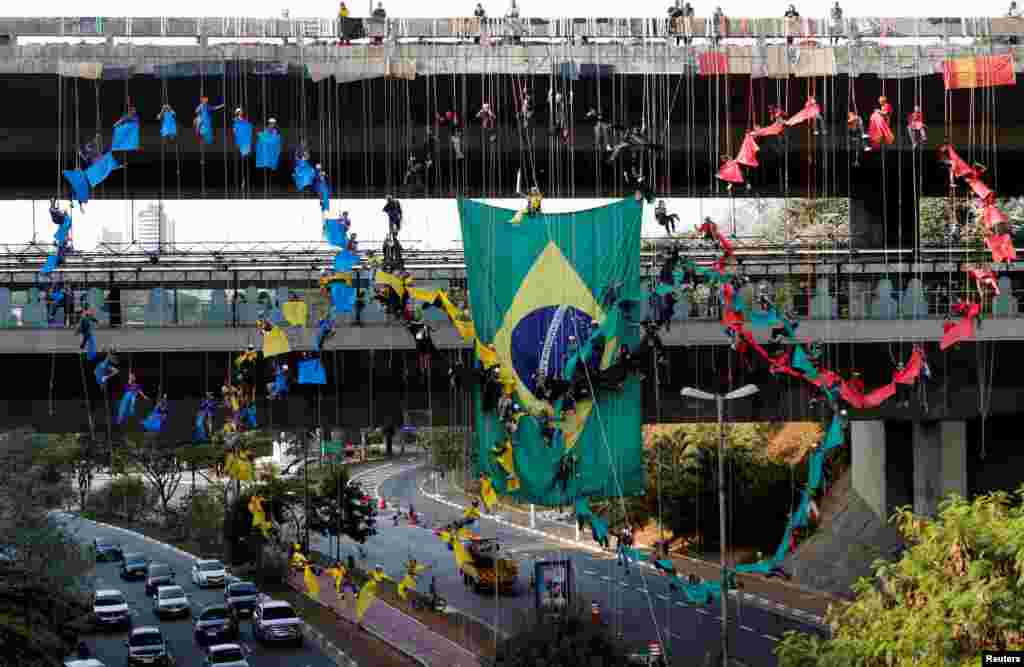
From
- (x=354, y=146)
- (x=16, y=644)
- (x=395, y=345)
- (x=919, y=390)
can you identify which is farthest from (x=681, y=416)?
(x=16, y=644)

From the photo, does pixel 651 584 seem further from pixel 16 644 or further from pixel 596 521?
pixel 16 644

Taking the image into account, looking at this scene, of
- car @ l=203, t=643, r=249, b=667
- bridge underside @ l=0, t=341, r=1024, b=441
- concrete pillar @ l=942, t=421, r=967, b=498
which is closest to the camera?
car @ l=203, t=643, r=249, b=667

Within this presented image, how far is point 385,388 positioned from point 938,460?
11.4m

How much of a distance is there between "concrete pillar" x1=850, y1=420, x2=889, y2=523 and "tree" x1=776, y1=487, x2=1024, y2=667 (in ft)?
50.1

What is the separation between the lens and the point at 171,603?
30.7 meters

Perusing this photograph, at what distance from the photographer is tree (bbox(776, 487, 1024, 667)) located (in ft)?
42.6

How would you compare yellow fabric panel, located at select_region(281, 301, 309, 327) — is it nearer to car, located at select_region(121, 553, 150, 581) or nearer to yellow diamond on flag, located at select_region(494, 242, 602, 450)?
yellow diamond on flag, located at select_region(494, 242, 602, 450)

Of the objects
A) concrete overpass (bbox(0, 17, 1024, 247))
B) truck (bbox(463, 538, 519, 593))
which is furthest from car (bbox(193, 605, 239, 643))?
concrete overpass (bbox(0, 17, 1024, 247))

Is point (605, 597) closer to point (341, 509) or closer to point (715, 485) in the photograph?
point (715, 485)

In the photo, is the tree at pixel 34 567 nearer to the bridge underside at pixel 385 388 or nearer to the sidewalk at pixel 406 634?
the bridge underside at pixel 385 388

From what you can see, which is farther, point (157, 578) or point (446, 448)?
point (446, 448)

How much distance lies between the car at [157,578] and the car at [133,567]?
3.36 feet

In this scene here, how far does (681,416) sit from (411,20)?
8.67 meters

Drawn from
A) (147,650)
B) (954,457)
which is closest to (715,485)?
(954,457)
